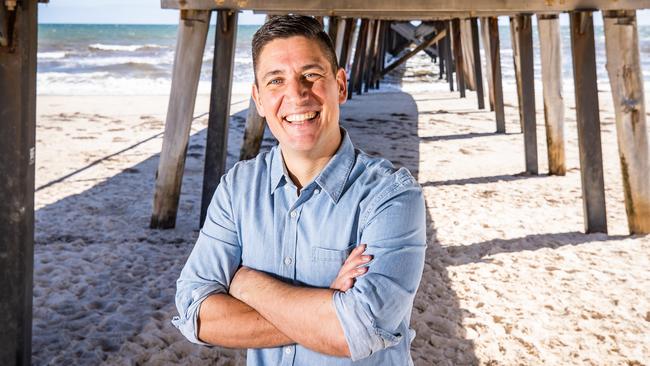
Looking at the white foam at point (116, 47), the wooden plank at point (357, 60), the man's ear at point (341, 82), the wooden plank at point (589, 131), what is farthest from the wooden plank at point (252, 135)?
the white foam at point (116, 47)

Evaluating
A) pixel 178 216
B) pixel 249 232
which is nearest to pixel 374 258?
pixel 249 232

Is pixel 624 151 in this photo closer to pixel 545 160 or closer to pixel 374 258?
pixel 545 160

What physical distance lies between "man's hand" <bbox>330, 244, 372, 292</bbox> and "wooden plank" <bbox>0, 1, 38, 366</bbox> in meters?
1.31

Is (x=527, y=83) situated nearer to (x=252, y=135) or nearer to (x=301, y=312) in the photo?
(x=252, y=135)

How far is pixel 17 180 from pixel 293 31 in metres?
1.24

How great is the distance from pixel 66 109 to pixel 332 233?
32.9 feet

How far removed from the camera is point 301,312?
1.28 meters

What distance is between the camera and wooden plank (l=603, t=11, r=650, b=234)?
3.95 meters

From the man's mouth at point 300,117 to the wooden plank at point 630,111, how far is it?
3115mm

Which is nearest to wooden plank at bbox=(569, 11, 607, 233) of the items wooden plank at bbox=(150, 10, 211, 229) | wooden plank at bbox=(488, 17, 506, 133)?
wooden plank at bbox=(150, 10, 211, 229)

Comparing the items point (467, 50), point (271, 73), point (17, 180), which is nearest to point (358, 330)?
point (271, 73)

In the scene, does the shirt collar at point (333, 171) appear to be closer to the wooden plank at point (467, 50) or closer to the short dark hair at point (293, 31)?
the short dark hair at point (293, 31)

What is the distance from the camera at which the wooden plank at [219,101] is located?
4.09 metres

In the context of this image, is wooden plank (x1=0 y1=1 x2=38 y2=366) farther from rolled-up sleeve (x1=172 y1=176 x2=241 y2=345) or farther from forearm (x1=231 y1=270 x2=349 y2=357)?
forearm (x1=231 y1=270 x2=349 y2=357)
